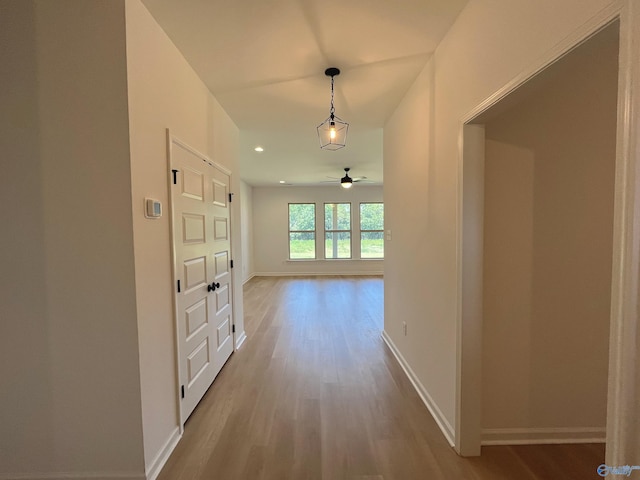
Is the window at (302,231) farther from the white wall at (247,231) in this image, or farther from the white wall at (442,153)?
the white wall at (442,153)

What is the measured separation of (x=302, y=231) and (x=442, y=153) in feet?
22.8

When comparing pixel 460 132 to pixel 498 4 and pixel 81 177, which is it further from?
pixel 81 177

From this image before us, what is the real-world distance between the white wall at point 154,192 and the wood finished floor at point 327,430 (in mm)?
366

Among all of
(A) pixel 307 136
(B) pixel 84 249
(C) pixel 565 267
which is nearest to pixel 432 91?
(C) pixel 565 267

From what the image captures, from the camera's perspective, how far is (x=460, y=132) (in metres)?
1.67

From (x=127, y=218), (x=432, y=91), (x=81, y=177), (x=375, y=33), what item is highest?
(x=375, y=33)

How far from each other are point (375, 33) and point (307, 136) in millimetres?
2105

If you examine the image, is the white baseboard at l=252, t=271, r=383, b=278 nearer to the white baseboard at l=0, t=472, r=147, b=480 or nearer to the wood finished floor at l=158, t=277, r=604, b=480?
the wood finished floor at l=158, t=277, r=604, b=480

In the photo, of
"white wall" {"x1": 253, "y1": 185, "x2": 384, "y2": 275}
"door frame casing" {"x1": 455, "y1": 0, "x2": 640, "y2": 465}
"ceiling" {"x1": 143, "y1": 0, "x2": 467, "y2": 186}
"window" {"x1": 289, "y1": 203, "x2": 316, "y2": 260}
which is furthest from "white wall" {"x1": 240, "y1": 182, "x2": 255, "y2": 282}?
"door frame casing" {"x1": 455, "y1": 0, "x2": 640, "y2": 465}

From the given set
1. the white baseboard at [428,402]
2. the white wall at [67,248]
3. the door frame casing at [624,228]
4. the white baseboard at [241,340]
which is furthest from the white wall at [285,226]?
the door frame casing at [624,228]

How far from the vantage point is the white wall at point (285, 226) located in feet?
28.1

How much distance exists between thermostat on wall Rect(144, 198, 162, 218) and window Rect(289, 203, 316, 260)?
276 inches

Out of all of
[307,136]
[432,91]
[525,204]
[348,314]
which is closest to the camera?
[525,204]

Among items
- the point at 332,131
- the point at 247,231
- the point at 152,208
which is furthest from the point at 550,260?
the point at 247,231
